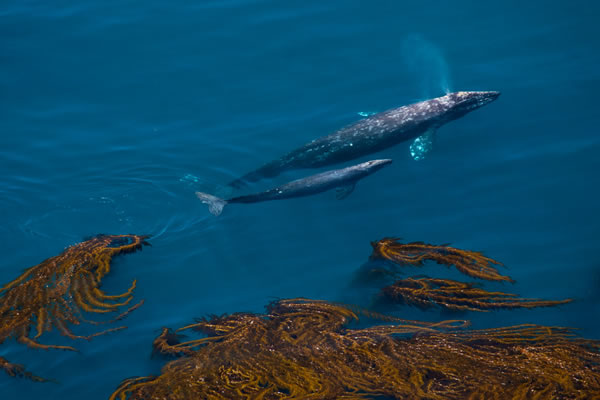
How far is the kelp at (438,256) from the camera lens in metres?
7.52

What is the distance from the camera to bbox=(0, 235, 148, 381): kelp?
689cm

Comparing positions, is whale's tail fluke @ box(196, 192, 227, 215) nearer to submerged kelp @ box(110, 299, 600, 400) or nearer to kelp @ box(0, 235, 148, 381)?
→ kelp @ box(0, 235, 148, 381)

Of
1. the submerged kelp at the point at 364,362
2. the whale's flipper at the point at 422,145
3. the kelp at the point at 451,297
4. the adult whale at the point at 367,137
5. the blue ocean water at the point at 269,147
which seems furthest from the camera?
the whale's flipper at the point at 422,145

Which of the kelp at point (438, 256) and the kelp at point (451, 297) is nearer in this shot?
the kelp at point (451, 297)

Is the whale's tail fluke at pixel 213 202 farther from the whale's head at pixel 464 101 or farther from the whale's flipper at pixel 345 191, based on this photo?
the whale's head at pixel 464 101

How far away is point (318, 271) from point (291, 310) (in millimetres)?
925

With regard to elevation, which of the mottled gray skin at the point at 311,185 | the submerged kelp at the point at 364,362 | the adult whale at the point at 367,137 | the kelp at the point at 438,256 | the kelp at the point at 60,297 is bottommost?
the submerged kelp at the point at 364,362

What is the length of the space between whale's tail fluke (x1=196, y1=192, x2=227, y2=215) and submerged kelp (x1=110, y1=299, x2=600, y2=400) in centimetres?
196

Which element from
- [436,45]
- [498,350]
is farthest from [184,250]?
[436,45]

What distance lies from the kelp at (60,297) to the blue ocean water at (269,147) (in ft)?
0.78

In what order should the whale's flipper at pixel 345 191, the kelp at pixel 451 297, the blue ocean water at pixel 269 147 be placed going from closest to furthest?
the kelp at pixel 451 297 < the blue ocean water at pixel 269 147 < the whale's flipper at pixel 345 191

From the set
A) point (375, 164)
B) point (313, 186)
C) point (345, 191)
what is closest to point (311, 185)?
point (313, 186)

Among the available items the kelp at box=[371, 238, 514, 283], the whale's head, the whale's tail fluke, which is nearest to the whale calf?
the whale's tail fluke

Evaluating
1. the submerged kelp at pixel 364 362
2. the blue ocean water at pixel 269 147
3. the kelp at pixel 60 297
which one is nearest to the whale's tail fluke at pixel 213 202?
the blue ocean water at pixel 269 147
